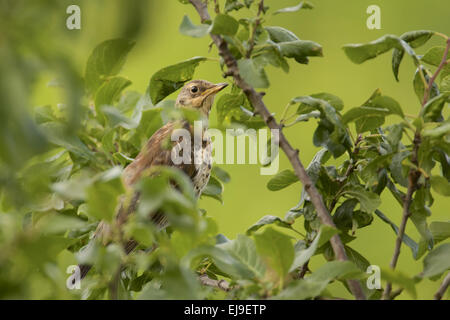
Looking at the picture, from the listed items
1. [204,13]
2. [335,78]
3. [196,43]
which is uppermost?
[204,13]

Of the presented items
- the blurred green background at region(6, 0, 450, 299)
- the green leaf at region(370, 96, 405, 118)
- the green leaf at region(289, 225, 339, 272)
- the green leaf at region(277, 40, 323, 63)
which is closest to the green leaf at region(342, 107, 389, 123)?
the green leaf at region(370, 96, 405, 118)

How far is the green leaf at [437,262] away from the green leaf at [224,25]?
19.3 inches

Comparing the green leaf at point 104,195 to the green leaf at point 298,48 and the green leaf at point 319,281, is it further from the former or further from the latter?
the green leaf at point 298,48

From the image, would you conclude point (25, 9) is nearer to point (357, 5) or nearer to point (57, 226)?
point (57, 226)

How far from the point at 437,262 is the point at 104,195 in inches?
21.9

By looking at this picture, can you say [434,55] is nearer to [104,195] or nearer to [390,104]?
[390,104]

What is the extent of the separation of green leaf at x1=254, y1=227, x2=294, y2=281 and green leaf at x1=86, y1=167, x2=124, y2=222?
224mm

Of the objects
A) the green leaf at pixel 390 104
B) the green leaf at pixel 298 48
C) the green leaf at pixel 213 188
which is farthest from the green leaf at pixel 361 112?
the green leaf at pixel 213 188

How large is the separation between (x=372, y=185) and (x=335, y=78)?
2.28m

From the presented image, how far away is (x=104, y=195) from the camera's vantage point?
2.38 feet

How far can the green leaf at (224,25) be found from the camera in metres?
1.00

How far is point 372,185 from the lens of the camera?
3.95 feet

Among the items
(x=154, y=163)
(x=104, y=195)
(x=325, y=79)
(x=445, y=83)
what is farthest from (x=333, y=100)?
(x=325, y=79)
